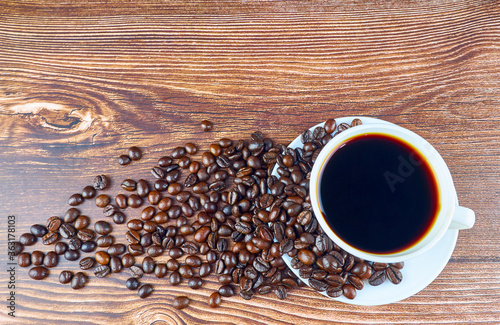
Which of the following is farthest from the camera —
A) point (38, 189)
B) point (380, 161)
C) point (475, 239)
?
point (38, 189)

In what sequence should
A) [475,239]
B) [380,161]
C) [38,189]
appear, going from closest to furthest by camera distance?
[380,161] < [475,239] < [38,189]

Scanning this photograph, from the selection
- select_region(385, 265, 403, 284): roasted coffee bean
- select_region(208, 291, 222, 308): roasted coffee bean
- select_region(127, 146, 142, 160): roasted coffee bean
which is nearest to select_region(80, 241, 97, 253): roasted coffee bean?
select_region(127, 146, 142, 160): roasted coffee bean

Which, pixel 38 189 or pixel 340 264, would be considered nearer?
pixel 340 264

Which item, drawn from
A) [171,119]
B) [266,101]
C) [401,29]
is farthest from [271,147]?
[401,29]

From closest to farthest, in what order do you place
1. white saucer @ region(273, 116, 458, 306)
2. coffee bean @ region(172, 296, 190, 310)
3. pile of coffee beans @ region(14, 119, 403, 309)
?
white saucer @ region(273, 116, 458, 306) → pile of coffee beans @ region(14, 119, 403, 309) → coffee bean @ region(172, 296, 190, 310)

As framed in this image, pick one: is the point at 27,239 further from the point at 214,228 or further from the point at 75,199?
the point at 214,228

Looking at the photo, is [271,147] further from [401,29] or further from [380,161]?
[401,29]

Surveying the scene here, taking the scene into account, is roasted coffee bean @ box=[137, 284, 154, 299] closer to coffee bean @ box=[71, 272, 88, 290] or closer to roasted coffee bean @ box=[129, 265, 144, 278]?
roasted coffee bean @ box=[129, 265, 144, 278]
